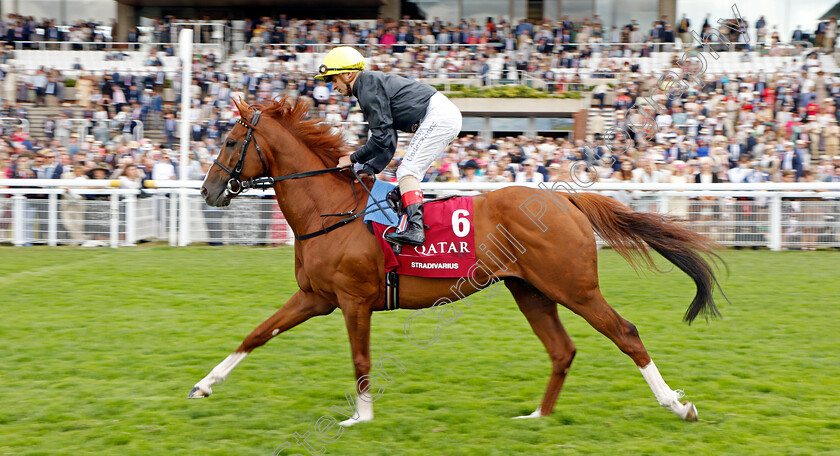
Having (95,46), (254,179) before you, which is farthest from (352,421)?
(95,46)

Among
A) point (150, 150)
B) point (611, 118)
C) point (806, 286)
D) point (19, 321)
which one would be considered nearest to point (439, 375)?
point (19, 321)

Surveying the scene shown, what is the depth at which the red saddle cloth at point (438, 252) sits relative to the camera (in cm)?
395

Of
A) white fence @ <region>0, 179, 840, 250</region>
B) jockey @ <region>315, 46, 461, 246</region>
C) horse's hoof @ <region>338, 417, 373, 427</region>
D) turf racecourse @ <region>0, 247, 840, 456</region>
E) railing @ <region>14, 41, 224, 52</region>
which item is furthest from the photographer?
railing @ <region>14, 41, 224, 52</region>

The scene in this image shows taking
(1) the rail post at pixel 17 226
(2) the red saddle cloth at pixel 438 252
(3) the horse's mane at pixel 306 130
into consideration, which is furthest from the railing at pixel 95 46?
(2) the red saddle cloth at pixel 438 252

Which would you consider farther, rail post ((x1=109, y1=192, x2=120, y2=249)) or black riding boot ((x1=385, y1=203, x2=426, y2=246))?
rail post ((x1=109, y1=192, x2=120, y2=249))

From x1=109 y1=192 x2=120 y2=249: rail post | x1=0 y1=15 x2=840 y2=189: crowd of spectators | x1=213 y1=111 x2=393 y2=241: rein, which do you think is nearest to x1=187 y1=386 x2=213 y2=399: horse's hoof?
x1=213 y1=111 x2=393 y2=241: rein

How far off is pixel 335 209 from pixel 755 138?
9.60 meters

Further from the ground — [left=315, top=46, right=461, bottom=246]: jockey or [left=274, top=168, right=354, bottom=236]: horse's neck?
[left=315, top=46, right=461, bottom=246]: jockey

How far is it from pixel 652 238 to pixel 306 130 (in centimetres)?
202

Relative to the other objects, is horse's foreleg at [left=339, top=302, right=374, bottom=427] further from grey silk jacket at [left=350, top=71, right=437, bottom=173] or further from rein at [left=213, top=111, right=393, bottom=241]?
grey silk jacket at [left=350, top=71, right=437, bottom=173]

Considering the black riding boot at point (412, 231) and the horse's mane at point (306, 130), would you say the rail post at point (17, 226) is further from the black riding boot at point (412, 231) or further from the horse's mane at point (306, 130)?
the black riding boot at point (412, 231)

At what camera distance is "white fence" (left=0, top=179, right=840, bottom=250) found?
33.5 ft

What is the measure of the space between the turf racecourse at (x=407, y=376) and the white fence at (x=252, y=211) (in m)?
2.61

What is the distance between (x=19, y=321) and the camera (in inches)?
232
